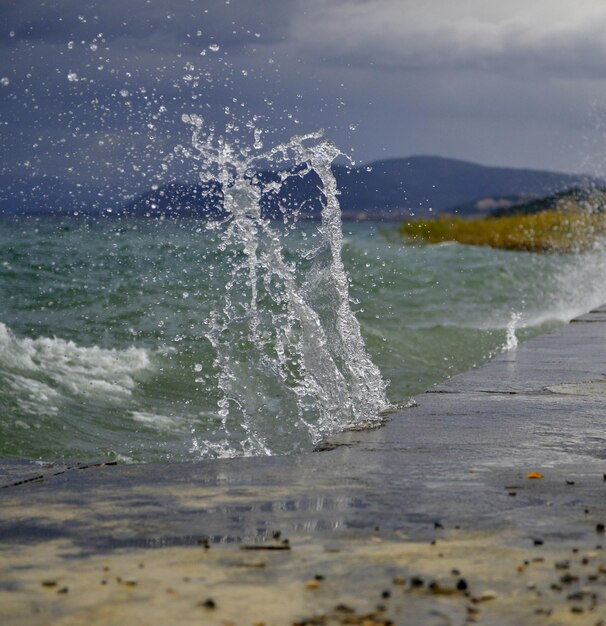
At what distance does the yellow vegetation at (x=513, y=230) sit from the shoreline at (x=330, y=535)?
31309 mm

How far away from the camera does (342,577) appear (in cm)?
229

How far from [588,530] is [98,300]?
1198 cm

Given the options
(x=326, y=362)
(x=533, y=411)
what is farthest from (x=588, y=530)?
(x=326, y=362)

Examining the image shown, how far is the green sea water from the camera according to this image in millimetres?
6832

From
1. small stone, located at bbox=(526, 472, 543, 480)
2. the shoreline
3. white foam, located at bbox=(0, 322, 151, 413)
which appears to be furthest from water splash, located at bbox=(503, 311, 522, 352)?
small stone, located at bbox=(526, 472, 543, 480)

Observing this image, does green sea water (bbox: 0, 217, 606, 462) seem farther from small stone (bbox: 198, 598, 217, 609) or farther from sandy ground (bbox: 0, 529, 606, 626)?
small stone (bbox: 198, 598, 217, 609)

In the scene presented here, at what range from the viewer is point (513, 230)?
135 ft

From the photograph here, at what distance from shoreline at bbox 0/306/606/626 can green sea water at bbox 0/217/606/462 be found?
79.6 inches

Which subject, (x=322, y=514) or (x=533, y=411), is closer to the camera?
(x=322, y=514)

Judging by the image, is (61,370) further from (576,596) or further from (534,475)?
(576,596)

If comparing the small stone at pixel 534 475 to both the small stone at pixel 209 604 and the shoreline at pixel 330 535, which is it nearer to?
the shoreline at pixel 330 535

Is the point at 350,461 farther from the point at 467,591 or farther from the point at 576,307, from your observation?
the point at 576,307

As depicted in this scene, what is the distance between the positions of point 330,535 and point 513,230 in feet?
129

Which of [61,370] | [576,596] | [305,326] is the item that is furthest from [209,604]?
[61,370]
